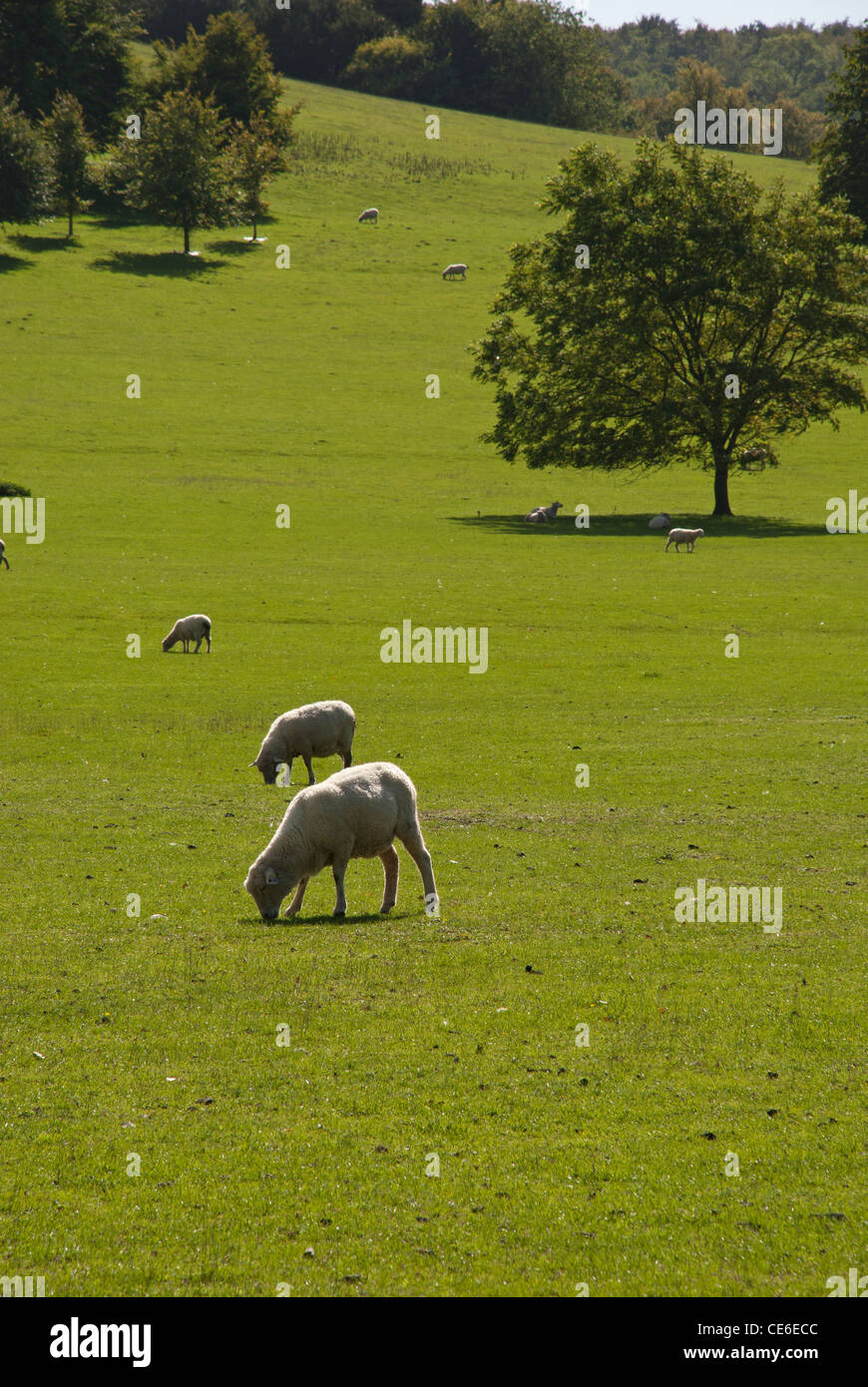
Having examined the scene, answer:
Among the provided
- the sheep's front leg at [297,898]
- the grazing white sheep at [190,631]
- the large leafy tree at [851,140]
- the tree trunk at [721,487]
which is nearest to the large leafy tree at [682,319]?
the tree trunk at [721,487]

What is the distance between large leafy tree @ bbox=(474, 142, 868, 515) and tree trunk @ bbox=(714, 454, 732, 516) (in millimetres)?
98

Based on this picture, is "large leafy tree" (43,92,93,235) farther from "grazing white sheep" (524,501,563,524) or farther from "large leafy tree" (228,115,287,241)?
"grazing white sheep" (524,501,563,524)

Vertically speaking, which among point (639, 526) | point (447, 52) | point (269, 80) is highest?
point (447, 52)

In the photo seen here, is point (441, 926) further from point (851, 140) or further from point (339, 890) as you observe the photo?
point (851, 140)

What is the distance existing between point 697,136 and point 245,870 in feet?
555

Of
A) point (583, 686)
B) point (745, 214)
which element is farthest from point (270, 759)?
point (745, 214)

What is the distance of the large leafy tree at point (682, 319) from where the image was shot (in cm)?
6225

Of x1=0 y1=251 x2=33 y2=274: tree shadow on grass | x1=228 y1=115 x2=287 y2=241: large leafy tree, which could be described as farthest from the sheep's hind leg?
x1=228 y1=115 x2=287 y2=241: large leafy tree

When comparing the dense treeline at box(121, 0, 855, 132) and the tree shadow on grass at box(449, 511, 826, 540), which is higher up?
the dense treeline at box(121, 0, 855, 132)

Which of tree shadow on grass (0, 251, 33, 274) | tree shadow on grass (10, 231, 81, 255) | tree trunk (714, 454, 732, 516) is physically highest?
tree shadow on grass (10, 231, 81, 255)

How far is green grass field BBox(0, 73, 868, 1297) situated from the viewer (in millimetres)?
8188

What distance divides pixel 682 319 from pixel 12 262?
5454 cm

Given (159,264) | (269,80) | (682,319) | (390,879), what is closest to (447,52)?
(269,80)

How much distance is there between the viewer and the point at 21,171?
91562mm
